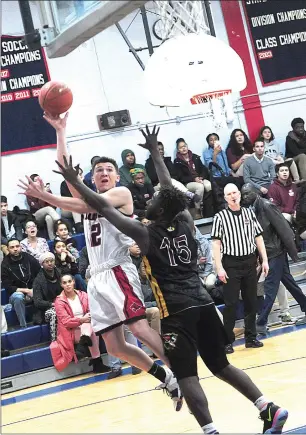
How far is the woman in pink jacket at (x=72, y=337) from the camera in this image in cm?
1069

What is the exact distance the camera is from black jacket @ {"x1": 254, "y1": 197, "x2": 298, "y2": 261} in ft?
36.1

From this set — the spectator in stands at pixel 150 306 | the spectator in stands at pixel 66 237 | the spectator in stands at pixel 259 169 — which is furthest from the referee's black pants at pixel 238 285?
the spectator in stands at pixel 259 169

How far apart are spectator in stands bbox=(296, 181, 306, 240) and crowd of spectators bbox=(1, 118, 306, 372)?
0.05ft

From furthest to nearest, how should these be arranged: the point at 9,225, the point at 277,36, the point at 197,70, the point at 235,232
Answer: the point at 277,36, the point at 9,225, the point at 197,70, the point at 235,232

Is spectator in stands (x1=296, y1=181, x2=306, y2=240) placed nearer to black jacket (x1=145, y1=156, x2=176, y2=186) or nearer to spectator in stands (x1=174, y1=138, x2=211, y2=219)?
spectator in stands (x1=174, y1=138, x2=211, y2=219)

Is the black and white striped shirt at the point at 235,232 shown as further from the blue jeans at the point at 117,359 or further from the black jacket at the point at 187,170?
the black jacket at the point at 187,170

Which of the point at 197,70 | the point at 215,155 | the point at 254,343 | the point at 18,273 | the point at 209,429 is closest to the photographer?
the point at 209,429

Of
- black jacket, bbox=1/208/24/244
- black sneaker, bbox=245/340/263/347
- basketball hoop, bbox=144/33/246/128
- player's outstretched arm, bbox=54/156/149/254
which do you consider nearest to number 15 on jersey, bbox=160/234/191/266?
player's outstretched arm, bbox=54/156/149/254

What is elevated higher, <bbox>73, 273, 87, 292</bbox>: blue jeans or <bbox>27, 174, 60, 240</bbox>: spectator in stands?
<bbox>27, 174, 60, 240</bbox>: spectator in stands

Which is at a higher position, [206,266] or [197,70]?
[197,70]

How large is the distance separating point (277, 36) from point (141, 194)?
5.37 metres

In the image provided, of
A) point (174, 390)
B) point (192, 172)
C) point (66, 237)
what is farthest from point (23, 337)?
point (174, 390)

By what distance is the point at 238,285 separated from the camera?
10.4 meters

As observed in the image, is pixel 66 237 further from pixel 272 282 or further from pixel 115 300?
pixel 115 300
